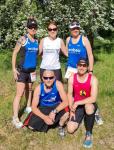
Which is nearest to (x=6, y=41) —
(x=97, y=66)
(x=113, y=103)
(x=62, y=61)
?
(x=62, y=61)

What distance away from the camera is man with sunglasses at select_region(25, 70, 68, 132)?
29.2 feet

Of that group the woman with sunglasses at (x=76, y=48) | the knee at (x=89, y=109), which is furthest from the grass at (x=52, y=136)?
the woman with sunglasses at (x=76, y=48)

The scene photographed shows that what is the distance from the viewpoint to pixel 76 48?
9219 millimetres

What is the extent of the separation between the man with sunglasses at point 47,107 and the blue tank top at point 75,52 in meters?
0.71

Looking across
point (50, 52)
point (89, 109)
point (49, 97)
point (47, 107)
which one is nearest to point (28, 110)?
point (47, 107)

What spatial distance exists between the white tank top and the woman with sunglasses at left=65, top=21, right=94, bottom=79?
1.00 ft

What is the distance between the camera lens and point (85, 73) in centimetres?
880

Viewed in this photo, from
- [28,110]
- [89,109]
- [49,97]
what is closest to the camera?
[89,109]

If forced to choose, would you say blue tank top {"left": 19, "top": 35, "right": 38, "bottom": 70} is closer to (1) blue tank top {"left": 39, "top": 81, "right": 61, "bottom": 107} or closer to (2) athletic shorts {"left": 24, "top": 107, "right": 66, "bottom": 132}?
(1) blue tank top {"left": 39, "top": 81, "right": 61, "bottom": 107}

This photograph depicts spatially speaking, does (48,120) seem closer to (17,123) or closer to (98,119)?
(17,123)

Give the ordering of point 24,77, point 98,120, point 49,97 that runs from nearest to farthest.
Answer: point 49,97 → point 24,77 → point 98,120

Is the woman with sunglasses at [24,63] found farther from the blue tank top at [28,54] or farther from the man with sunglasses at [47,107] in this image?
the man with sunglasses at [47,107]

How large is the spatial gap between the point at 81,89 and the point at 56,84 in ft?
1.82

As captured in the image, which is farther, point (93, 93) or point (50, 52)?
point (50, 52)
